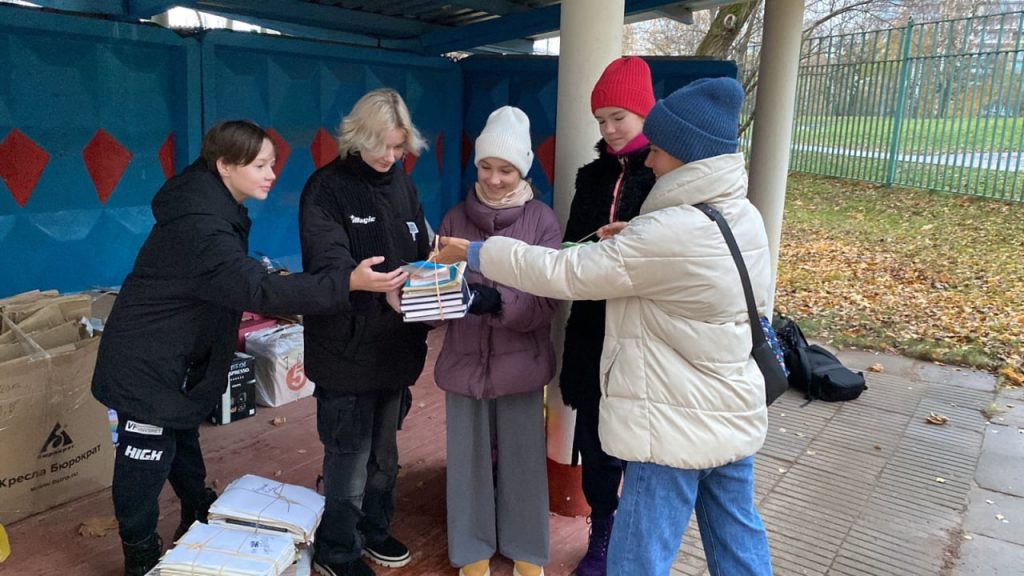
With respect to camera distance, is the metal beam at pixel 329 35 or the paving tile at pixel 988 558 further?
the metal beam at pixel 329 35

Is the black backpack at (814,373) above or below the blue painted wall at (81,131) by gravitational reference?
below

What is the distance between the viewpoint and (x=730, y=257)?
6.62 ft

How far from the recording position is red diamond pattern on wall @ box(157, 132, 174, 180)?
5449 mm

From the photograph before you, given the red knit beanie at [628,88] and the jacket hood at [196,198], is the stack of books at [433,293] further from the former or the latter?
the red knit beanie at [628,88]

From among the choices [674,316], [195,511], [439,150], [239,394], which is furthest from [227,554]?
[439,150]

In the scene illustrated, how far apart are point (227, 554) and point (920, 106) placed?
1468cm

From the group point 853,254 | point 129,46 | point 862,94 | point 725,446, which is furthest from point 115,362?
point 862,94

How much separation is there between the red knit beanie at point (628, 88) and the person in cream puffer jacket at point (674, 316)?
1.76ft

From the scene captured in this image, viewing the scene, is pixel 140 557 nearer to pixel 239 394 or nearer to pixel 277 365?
pixel 239 394

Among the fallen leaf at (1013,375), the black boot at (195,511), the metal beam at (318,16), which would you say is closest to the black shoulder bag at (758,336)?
the black boot at (195,511)

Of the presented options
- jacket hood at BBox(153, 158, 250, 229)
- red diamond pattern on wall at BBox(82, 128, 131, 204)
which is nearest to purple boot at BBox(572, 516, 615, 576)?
jacket hood at BBox(153, 158, 250, 229)

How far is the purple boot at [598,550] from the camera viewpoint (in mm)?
3016

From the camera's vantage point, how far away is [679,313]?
6.78ft

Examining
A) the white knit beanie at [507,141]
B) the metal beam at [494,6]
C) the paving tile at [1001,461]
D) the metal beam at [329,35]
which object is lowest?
the paving tile at [1001,461]
